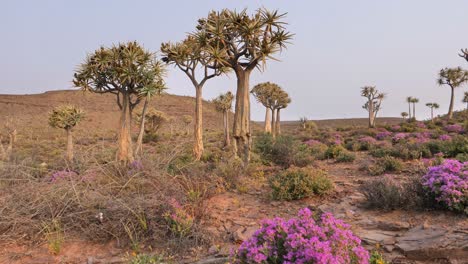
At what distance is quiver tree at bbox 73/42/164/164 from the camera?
41.1ft

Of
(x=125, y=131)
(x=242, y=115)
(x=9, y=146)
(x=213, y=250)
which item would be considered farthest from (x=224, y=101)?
(x=213, y=250)

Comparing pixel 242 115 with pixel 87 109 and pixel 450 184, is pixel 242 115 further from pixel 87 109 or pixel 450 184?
pixel 87 109

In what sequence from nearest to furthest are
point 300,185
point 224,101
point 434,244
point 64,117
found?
1. point 434,244
2. point 300,185
3. point 64,117
4. point 224,101

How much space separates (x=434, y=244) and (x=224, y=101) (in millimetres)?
23672

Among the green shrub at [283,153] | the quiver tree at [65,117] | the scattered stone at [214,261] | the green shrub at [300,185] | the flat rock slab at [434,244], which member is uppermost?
the quiver tree at [65,117]

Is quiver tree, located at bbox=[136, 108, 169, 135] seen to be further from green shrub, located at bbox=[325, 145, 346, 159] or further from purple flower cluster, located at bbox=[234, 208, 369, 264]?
purple flower cluster, located at bbox=[234, 208, 369, 264]

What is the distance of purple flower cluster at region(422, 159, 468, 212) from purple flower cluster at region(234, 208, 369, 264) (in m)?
3.04

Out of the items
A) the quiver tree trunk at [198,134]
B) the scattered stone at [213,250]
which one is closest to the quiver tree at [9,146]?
the quiver tree trunk at [198,134]

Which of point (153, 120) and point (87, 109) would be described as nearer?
point (153, 120)

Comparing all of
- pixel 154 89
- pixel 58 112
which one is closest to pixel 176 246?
pixel 154 89

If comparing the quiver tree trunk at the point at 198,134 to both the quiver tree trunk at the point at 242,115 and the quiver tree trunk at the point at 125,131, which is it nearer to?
the quiver tree trunk at the point at 125,131

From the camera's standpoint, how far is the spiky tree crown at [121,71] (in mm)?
12523

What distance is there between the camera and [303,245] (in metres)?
2.92

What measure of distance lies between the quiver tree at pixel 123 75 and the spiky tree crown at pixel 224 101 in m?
13.9
